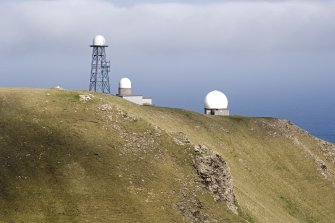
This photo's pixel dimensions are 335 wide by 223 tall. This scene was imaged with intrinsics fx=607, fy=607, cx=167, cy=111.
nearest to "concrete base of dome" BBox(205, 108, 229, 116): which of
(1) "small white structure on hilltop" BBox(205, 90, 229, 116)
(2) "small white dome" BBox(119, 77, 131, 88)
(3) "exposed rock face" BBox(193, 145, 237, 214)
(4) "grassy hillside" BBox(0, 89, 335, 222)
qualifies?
(1) "small white structure on hilltop" BBox(205, 90, 229, 116)

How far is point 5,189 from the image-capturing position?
186 ft

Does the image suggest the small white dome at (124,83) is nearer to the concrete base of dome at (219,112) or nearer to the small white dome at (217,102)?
the small white dome at (217,102)

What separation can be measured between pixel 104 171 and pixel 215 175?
1318cm

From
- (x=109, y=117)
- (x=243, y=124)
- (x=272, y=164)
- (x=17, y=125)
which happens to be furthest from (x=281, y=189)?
(x=17, y=125)

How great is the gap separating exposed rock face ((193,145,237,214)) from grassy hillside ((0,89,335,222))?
0.26 m

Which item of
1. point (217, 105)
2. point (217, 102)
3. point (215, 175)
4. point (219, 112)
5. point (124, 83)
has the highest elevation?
point (124, 83)

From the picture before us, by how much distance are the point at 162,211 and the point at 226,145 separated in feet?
116

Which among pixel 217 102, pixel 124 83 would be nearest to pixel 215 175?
pixel 217 102

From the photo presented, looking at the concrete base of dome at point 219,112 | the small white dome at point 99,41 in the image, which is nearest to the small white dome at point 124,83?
the small white dome at point 99,41

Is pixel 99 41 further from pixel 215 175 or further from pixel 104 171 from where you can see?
pixel 104 171

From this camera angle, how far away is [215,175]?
67.3 m

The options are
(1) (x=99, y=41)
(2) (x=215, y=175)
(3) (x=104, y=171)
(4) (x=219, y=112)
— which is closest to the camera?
(3) (x=104, y=171)

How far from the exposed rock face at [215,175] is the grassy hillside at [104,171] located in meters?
0.26

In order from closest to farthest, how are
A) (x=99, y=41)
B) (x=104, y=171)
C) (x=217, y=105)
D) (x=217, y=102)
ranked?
(x=104, y=171) → (x=217, y=105) → (x=217, y=102) → (x=99, y=41)
